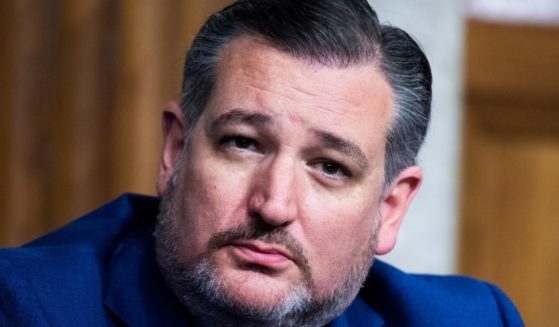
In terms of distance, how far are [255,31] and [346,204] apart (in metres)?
0.35

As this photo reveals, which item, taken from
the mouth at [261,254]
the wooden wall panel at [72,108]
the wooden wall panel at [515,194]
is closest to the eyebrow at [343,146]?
the mouth at [261,254]

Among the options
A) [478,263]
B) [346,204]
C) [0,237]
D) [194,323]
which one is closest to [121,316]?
[194,323]

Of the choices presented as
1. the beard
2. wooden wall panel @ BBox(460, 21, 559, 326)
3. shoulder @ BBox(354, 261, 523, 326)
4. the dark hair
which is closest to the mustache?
the beard

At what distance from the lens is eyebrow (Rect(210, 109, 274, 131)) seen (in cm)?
234

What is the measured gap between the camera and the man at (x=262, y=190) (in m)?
2.28

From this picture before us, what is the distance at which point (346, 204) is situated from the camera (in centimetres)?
241

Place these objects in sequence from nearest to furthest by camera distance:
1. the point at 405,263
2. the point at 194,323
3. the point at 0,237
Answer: the point at 194,323 → the point at 0,237 → the point at 405,263

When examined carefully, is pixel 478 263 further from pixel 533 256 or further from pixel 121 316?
pixel 121 316

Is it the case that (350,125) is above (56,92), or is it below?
above

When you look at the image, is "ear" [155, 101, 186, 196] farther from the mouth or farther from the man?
the mouth

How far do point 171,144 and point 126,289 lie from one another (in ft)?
0.98

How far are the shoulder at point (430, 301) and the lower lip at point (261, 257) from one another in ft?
1.72

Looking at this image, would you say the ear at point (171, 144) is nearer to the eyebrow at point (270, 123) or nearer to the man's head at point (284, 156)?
the man's head at point (284, 156)

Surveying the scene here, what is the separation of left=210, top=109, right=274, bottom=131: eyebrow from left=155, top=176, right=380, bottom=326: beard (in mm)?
149
